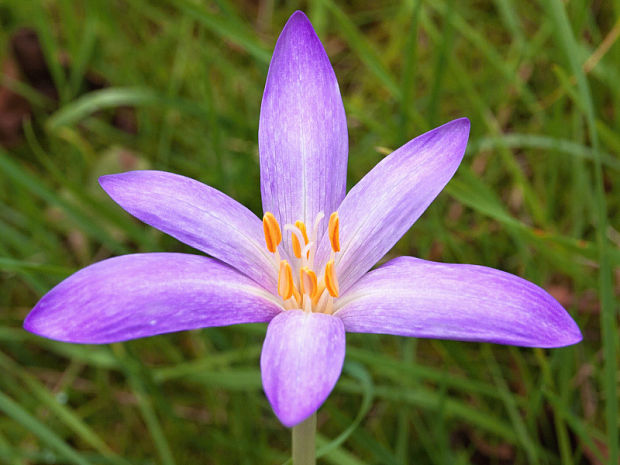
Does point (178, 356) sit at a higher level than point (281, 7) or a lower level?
lower

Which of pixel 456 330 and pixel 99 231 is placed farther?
pixel 99 231

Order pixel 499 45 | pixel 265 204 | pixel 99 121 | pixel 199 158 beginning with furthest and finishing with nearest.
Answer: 1. pixel 499 45
2. pixel 99 121
3. pixel 199 158
4. pixel 265 204

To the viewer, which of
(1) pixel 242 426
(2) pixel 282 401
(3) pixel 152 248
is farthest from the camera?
(3) pixel 152 248

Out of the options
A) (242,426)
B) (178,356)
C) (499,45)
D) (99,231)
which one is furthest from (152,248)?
(499,45)

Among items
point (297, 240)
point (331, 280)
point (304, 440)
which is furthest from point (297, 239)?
point (304, 440)

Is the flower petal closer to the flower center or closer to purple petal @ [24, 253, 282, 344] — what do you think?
the flower center

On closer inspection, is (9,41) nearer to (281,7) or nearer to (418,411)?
(281,7)

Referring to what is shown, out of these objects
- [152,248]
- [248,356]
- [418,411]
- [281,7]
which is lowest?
[418,411]
